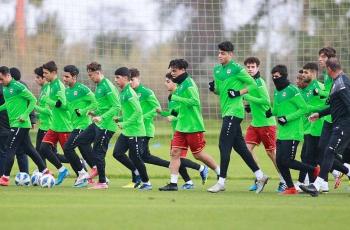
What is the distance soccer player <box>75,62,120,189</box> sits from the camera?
16.5 m

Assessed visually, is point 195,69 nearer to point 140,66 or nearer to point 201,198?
point 140,66

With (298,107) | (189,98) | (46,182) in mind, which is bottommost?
(46,182)

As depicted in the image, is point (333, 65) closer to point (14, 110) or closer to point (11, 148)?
point (14, 110)

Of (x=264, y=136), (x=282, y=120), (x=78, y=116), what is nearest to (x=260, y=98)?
(x=264, y=136)

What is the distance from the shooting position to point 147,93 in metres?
17.7

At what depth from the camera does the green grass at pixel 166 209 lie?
10.6 m

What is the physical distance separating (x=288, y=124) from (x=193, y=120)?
1.68 meters

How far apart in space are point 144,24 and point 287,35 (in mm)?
4011

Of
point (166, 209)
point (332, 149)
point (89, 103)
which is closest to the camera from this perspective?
point (166, 209)

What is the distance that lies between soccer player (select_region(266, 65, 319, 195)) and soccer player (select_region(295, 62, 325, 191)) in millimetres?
597

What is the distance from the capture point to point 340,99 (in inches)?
567

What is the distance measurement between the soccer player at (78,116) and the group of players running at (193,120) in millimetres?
18

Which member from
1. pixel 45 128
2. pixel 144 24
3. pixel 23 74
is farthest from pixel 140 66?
pixel 45 128

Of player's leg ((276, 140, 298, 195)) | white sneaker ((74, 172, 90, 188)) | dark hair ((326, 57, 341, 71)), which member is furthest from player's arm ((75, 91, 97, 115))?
dark hair ((326, 57, 341, 71))
